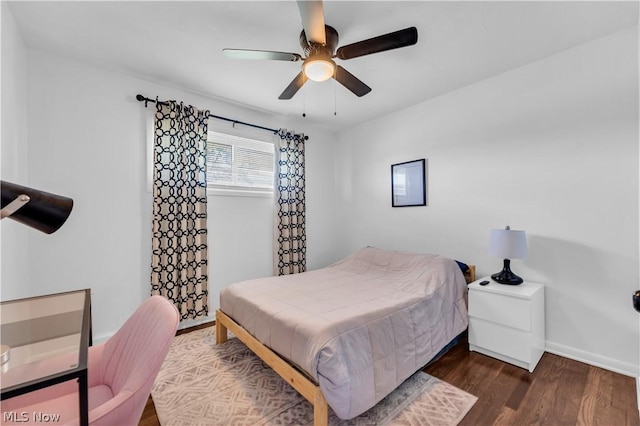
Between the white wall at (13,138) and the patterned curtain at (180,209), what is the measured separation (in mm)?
890

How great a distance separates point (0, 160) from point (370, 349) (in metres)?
2.52

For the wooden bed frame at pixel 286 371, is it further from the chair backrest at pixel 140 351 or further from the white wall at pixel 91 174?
the white wall at pixel 91 174

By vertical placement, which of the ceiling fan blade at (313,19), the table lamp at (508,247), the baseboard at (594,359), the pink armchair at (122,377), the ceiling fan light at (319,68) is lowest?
the baseboard at (594,359)

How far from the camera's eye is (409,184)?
349cm

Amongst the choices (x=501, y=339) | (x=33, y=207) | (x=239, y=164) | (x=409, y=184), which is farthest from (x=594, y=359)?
(x=239, y=164)

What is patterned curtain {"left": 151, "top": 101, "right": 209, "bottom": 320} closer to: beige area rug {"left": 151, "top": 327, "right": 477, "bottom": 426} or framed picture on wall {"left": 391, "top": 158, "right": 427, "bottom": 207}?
beige area rug {"left": 151, "top": 327, "right": 477, "bottom": 426}

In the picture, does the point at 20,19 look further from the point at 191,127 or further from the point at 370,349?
the point at 370,349

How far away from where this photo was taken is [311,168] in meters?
4.19

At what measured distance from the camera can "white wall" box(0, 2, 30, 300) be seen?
67.3 inches

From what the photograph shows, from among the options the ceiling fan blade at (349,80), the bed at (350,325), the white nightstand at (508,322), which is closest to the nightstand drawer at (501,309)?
the white nightstand at (508,322)

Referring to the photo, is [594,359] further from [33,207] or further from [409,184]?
[33,207]

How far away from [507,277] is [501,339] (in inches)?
21.0

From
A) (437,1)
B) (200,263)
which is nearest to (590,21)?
(437,1)

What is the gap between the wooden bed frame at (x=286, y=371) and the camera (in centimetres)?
148
